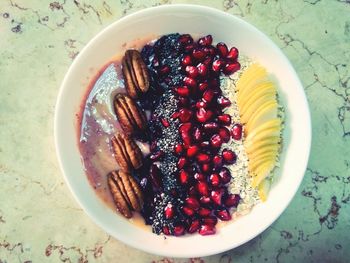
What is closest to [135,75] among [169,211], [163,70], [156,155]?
[163,70]

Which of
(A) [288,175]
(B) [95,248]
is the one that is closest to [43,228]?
(B) [95,248]

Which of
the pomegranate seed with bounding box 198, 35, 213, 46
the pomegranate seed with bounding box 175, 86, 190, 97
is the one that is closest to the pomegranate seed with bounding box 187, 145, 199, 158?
the pomegranate seed with bounding box 175, 86, 190, 97

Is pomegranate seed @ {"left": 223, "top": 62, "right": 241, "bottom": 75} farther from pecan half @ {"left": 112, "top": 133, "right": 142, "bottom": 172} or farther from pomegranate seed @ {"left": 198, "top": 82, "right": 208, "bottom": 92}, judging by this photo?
pecan half @ {"left": 112, "top": 133, "right": 142, "bottom": 172}

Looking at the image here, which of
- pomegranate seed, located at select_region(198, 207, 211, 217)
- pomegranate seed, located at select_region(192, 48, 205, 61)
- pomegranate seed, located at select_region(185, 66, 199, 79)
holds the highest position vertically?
pomegranate seed, located at select_region(192, 48, 205, 61)

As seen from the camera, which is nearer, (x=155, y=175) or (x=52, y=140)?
(x=155, y=175)

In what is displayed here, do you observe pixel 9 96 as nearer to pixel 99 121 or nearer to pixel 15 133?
pixel 15 133

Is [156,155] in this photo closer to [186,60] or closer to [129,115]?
[129,115]
